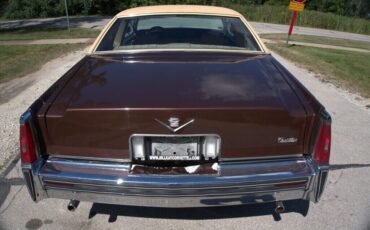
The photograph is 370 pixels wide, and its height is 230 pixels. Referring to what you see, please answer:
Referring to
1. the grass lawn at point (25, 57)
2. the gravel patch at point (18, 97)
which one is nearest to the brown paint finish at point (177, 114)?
the gravel patch at point (18, 97)

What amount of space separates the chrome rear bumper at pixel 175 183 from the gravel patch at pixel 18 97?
1.84 metres

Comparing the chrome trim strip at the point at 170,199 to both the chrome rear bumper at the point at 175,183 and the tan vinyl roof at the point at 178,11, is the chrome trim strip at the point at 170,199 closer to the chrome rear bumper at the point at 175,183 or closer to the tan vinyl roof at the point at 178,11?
the chrome rear bumper at the point at 175,183

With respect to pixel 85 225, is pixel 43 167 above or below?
above

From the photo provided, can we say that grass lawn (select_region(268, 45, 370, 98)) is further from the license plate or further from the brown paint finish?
the license plate

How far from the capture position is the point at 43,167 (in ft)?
7.76

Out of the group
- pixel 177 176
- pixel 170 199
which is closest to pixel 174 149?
pixel 177 176

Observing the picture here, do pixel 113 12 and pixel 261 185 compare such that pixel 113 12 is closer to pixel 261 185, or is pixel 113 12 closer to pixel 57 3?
pixel 57 3

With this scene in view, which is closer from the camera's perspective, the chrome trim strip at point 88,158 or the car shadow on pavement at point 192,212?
the chrome trim strip at point 88,158

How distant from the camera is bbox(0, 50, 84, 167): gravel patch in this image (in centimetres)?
424

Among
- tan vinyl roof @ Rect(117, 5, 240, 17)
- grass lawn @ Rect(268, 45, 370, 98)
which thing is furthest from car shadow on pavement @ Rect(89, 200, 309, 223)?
grass lawn @ Rect(268, 45, 370, 98)

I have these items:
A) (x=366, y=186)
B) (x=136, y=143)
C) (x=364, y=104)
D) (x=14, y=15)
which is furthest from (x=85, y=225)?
(x=14, y=15)

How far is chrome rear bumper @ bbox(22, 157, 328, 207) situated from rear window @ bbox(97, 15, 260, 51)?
152 centimetres

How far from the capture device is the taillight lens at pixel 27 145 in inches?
90.7

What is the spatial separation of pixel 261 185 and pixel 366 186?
70.5 inches
